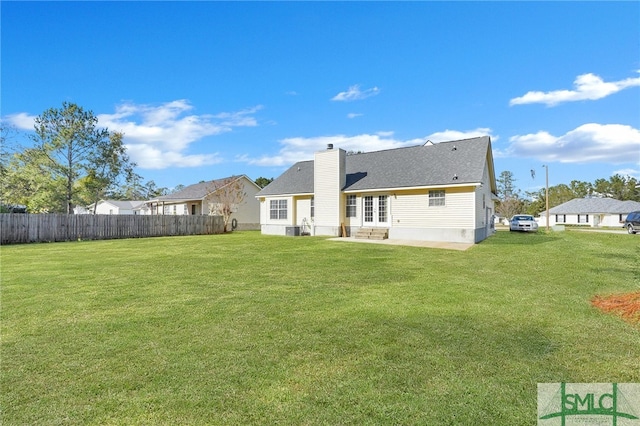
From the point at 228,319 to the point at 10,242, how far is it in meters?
20.7

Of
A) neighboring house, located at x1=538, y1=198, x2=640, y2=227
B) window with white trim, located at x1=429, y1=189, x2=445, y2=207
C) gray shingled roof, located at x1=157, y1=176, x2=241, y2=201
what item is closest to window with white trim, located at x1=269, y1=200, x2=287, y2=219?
gray shingled roof, located at x1=157, y1=176, x2=241, y2=201

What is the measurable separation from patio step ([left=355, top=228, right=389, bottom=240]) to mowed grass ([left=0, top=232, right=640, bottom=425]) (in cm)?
959

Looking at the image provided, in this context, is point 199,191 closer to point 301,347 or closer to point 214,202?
point 214,202

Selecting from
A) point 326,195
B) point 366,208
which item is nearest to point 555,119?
point 366,208

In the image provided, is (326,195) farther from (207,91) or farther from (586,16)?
(586,16)

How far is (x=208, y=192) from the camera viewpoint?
98.7 feet

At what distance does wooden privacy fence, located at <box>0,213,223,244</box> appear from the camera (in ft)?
58.0

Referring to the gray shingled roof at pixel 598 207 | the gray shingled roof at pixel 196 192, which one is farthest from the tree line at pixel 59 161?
the gray shingled roof at pixel 598 207

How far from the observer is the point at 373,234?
1745 centimetres

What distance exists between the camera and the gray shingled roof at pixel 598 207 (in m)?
49.5

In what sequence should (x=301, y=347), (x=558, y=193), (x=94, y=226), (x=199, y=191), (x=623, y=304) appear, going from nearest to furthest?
(x=301, y=347) → (x=623, y=304) → (x=94, y=226) → (x=199, y=191) → (x=558, y=193)

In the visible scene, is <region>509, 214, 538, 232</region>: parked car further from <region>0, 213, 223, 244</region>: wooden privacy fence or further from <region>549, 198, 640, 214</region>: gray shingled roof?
<region>549, 198, 640, 214</region>: gray shingled roof

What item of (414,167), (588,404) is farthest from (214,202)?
(588,404)

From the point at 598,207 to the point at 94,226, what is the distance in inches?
2676
